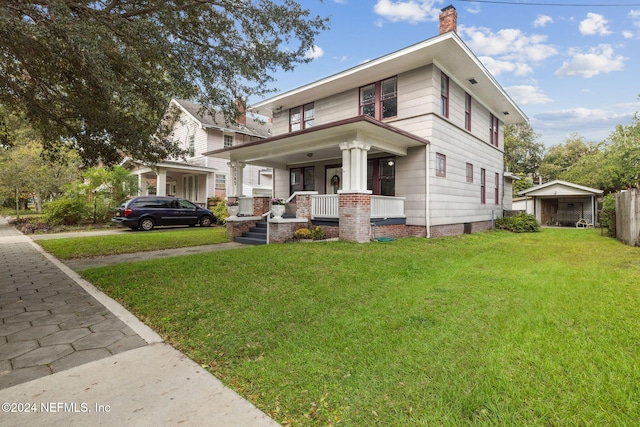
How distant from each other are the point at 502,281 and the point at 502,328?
2.05m

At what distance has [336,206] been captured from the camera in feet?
31.7

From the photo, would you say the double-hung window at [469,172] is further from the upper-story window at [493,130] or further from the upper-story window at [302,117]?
the upper-story window at [302,117]

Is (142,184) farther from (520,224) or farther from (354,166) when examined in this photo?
(520,224)

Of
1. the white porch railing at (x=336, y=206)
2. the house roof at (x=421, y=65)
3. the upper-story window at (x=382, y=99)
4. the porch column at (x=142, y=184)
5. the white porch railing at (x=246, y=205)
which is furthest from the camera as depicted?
the porch column at (x=142, y=184)

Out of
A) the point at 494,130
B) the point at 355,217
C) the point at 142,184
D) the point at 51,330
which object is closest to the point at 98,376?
the point at 51,330

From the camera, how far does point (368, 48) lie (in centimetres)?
1134

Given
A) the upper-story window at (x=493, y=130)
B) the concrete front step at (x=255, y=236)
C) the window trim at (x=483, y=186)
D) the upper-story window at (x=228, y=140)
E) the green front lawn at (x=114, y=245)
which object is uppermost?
the upper-story window at (x=228, y=140)

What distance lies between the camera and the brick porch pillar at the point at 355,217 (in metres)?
8.73

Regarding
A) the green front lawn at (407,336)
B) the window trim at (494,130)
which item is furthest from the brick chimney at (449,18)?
the green front lawn at (407,336)

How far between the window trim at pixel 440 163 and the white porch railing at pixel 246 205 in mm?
7145

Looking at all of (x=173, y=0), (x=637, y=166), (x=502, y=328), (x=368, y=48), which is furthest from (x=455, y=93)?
(x=637, y=166)

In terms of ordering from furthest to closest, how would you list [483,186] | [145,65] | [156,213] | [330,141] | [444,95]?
[483,186], [156,213], [444,95], [330,141], [145,65]

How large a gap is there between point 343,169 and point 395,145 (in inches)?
97.3

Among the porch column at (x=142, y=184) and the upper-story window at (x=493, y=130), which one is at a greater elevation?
the upper-story window at (x=493, y=130)
